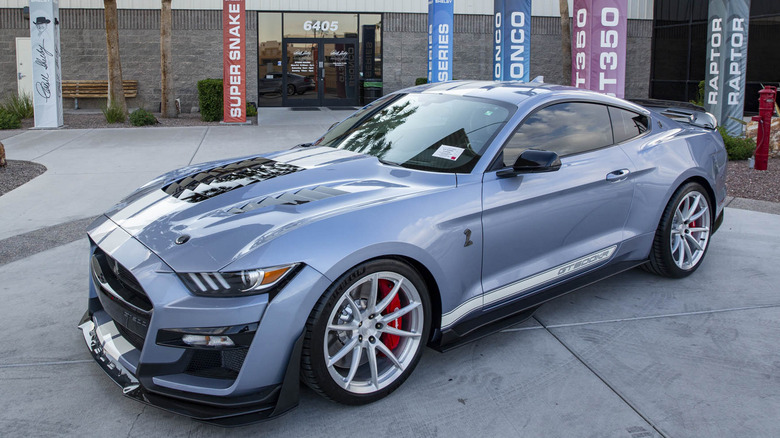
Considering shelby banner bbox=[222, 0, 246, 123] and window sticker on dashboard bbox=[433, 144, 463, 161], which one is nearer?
window sticker on dashboard bbox=[433, 144, 463, 161]

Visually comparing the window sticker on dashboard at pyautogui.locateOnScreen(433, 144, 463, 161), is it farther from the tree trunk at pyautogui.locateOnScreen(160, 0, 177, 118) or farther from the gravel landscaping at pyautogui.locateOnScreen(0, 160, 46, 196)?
the tree trunk at pyautogui.locateOnScreen(160, 0, 177, 118)

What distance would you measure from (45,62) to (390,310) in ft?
47.9

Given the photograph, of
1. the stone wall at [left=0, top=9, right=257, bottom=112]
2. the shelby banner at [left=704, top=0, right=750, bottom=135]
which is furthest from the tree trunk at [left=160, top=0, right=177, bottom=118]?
the shelby banner at [left=704, top=0, right=750, bottom=135]

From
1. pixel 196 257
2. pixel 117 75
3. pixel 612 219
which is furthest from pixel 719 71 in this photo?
pixel 117 75

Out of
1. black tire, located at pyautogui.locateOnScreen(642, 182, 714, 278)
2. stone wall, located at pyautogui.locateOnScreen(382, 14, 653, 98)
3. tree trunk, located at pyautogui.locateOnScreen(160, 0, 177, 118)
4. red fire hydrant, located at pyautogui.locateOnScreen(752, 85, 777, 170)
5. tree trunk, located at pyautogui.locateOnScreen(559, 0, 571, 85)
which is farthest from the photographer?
stone wall, located at pyautogui.locateOnScreen(382, 14, 653, 98)

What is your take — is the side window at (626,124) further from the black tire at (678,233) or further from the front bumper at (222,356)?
the front bumper at (222,356)

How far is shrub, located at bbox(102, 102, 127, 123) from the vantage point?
1597 centimetres

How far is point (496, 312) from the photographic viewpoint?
3863 mm

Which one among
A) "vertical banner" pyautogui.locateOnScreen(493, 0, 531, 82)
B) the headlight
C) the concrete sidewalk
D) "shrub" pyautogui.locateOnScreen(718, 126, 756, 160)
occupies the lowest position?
the concrete sidewalk

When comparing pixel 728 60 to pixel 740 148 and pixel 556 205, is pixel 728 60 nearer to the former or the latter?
pixel 740 148

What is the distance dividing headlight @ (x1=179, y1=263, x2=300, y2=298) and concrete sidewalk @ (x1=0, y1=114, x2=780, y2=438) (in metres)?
0.72

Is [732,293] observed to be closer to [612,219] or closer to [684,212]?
[684,212]

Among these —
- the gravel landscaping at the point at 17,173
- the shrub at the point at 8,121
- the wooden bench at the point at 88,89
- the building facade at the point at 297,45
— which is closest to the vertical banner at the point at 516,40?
the building facade at the point at 297,45

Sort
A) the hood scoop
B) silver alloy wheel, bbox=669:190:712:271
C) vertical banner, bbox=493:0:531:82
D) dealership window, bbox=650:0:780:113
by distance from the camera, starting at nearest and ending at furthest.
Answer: the hood scoop, silver alloy wheel, bbox=669:190:712:271, vertical banner, bbox=493:0:531:82, dealership window, bbox=650:0:780:113
